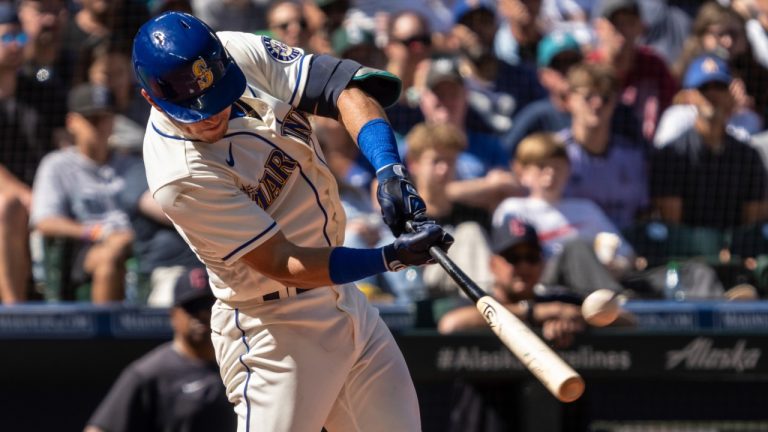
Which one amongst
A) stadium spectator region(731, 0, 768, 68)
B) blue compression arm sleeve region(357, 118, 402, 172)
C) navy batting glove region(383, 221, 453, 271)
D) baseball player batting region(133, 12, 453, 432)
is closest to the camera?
navy batting glove region(383, 221, 453, 271)

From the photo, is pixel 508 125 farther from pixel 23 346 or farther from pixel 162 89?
pixel 162 89

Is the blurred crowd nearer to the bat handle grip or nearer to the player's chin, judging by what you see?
the bat handle grip

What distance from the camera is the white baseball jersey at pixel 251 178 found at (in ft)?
9.55

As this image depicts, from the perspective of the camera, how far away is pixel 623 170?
5781mm

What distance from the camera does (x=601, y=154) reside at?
5.77m

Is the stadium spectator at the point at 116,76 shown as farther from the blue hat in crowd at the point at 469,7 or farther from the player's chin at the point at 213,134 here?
the player's chin at the point at 213,134

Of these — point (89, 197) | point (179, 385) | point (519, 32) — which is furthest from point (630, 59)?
point (179, 385)

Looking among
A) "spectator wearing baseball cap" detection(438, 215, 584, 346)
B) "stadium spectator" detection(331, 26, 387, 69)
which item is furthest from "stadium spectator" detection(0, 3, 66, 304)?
"spectator wearing baseball cap" detection(438, 215, 584, 346)

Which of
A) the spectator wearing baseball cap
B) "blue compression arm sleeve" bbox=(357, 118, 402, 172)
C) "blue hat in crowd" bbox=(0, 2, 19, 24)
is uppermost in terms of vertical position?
"blue compression arm sleeve" bbox=(357, 118, 402, 172)

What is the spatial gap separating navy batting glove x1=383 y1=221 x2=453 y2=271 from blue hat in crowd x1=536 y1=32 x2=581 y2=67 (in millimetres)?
3584

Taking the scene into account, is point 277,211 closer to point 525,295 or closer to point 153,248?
point 525,295

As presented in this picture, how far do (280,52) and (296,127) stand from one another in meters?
0.23

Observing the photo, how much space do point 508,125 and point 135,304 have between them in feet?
6.68

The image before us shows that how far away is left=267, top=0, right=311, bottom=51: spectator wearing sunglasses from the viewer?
5996 mm
